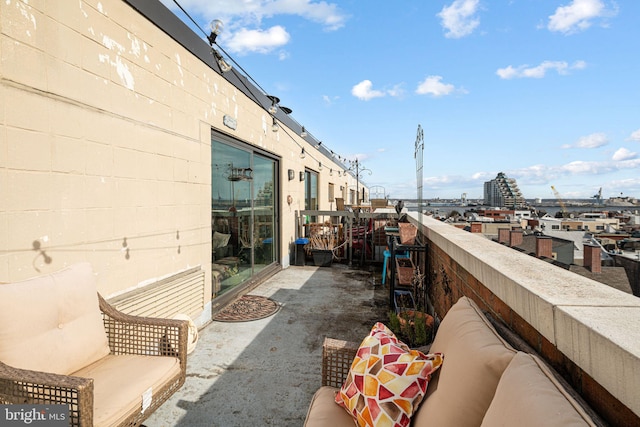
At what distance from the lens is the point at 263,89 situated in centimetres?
538

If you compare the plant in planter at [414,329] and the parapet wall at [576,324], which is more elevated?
the parapet wall at [576,324]

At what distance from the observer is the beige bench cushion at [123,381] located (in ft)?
4.67

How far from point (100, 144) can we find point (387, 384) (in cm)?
254

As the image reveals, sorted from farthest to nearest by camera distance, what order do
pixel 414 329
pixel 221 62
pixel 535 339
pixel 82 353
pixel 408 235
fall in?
1. pixel 408 235
2. pixel 221 62
3. pixel 414 329
4. pixel 82 353
5. pixel 535 339

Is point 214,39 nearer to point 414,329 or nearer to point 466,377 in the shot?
point 414,329

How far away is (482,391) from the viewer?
35.7 inches

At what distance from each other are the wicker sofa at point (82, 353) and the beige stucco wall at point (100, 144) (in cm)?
42

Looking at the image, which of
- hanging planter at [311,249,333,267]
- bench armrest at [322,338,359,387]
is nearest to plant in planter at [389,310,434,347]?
bench armrest at [322,338,359,387]

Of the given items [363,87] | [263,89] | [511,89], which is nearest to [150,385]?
[263,89]

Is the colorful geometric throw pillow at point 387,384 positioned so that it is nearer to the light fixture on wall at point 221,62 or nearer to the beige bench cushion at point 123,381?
the beige bench cushion at point 123,381

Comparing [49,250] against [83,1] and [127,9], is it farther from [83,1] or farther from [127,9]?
[127,9]

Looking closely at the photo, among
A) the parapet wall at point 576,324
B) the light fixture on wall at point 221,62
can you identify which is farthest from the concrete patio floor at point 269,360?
the light fixture on wall at point 221,62

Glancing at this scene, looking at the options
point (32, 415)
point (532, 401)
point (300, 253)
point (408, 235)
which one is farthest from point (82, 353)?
point (300, 253)

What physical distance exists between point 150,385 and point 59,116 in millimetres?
1813
